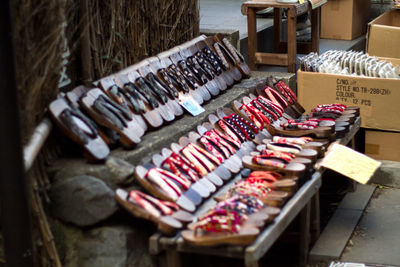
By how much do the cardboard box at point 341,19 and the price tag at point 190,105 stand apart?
14.7ft

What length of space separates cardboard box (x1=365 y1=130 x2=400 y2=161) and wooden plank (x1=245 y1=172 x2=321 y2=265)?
1860 mm

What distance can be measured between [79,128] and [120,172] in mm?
373

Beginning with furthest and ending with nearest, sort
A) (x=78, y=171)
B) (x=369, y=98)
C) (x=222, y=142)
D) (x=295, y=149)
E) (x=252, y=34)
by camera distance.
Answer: (x=252, y=34), (x=369, y=98), (x=222, y=142), (x=295, y=149), (x=78, y=171)

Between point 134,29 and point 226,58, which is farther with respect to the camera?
point 226,58

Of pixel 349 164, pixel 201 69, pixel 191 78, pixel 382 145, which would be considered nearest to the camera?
pixel 349 164

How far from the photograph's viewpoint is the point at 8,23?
321 cm

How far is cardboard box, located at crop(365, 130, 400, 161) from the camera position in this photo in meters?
6.41

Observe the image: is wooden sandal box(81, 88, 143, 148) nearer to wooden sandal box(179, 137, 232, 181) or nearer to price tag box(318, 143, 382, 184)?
wooden sandal box(179, 137, 232, 181)

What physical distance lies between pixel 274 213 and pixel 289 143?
1.15m

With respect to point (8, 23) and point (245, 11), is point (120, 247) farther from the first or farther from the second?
point (245, 11)

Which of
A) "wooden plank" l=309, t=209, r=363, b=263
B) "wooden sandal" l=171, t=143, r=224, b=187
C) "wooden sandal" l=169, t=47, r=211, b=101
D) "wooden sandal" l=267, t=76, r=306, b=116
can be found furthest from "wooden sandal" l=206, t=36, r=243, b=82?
"wooden sandal" l=171, t=143, r=224, b=187

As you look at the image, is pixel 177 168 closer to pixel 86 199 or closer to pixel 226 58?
pixel 86 199

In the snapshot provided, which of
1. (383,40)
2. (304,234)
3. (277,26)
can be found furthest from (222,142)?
(383,40)

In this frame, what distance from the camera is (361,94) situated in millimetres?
6379
